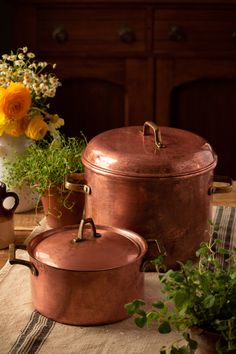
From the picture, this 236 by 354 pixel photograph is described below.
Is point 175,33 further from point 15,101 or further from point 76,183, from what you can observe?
point 76,183

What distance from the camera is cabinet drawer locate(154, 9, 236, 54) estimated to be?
9.68 ft

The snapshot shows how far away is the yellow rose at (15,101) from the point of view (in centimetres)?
167

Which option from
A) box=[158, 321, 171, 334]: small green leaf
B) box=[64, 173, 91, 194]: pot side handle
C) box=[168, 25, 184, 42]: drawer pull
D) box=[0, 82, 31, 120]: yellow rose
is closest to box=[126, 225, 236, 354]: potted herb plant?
box=[158, 321, 171, 334]: small green leaf

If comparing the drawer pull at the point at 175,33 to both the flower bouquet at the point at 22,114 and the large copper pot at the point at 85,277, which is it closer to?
the flower bouquet at the point at 22,114

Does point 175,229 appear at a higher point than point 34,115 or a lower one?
lower

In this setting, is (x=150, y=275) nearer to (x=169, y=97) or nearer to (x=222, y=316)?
(x=222, y=316)

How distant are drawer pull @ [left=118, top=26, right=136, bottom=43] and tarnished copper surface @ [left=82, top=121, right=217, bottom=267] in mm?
1484

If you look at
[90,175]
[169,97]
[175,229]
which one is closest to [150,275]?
[175,229]

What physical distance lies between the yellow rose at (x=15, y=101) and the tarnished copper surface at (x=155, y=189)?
0.23m

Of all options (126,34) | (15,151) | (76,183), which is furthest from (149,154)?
(126,34)

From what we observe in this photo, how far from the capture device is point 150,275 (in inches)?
58.7

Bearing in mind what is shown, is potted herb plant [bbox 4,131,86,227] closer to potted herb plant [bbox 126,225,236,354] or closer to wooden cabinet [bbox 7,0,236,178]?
potted herb plant [bbox 126,225,236,354]

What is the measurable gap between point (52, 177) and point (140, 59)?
1.44 meters

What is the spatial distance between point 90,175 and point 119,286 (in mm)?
326
